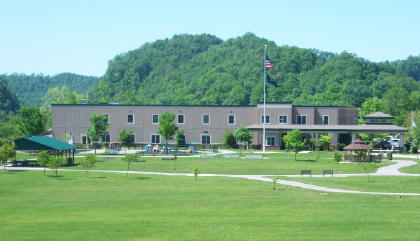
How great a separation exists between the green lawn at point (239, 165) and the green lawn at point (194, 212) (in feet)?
40.2

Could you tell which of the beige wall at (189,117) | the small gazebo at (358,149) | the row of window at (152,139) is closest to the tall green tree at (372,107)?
the beige wall at (189,117)

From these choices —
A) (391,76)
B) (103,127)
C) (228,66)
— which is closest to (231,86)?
(228,66)

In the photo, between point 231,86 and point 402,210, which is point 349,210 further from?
point 231,86

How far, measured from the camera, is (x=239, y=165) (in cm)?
6531

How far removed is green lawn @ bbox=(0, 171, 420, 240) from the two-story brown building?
169ft

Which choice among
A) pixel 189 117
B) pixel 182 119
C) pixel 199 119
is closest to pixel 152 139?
pixel 182 119

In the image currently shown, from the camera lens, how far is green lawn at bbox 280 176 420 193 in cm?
4478

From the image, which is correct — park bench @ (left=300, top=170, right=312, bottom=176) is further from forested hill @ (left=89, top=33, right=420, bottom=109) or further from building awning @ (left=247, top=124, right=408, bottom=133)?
forested hill @ (left=89, top=33, right=420, bottom=109)

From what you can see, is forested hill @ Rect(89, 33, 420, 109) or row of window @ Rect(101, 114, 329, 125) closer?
row of window @ Rect(101, 114, 329, 125)

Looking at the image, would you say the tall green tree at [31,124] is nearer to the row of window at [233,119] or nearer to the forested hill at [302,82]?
the row of window at [233,119]

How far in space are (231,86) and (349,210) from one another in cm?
13970

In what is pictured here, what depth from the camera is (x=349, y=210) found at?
33.6 meters

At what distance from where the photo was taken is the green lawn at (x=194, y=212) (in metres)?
26.8

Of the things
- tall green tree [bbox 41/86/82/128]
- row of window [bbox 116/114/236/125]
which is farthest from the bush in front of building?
tall green tree [bbox 41/86/82/128]
